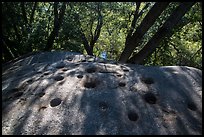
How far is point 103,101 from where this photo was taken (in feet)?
11.9

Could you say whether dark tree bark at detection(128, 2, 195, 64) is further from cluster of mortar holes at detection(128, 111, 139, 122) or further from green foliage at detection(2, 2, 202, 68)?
cluster of mortar holes at detection(128, 111, 139, 122)

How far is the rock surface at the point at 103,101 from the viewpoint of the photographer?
3266 mm

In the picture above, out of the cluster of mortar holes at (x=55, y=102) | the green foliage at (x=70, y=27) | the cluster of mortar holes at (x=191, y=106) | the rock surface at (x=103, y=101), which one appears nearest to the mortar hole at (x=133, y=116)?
the rock surface at (x=103, y=101)

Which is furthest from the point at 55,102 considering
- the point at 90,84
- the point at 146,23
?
the point at 146,23

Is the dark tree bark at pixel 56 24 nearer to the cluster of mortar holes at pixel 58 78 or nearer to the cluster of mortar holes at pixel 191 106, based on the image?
the cluster of mortar holes at pixel 58 78

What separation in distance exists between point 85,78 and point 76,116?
31.8 inches

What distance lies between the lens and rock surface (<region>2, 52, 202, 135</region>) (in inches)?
129

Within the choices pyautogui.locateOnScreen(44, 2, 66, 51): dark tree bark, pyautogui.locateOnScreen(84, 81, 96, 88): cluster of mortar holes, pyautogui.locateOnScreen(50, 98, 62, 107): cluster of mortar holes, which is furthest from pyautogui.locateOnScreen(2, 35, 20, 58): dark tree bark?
pyautogui.locateOnScreen(50, 98, 62, 107): cluster of mortar holes

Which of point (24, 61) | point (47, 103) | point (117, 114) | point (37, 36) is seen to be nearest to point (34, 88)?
point (47, 103)

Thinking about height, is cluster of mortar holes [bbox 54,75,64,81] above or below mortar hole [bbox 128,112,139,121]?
above

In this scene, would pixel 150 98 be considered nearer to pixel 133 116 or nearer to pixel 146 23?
pixel 133 116

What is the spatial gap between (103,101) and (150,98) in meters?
0.57

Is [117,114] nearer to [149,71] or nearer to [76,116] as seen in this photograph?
[76,116]

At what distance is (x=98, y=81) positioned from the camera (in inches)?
158
